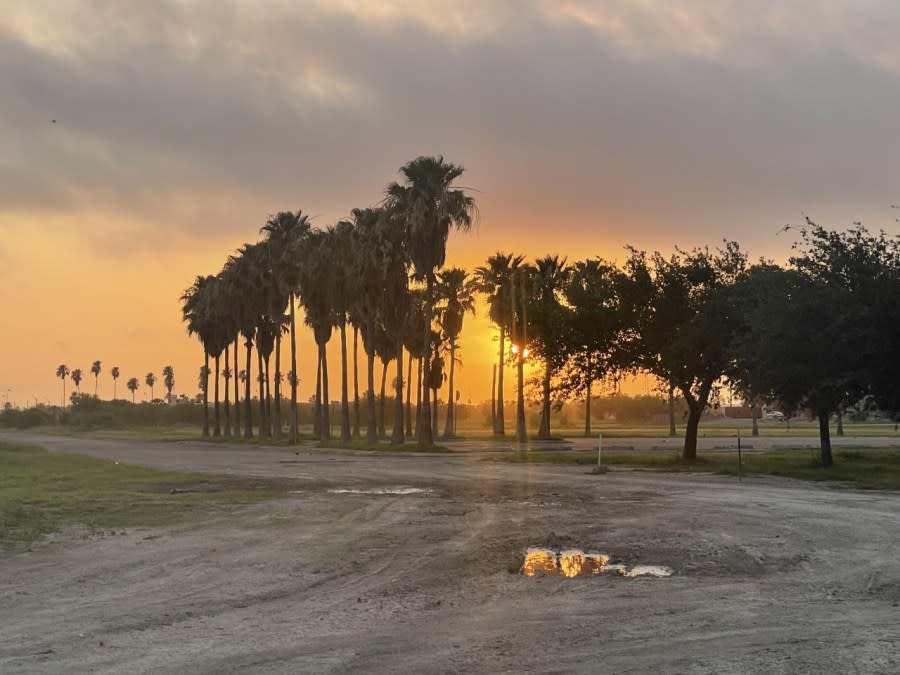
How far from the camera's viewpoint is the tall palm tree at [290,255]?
74688 millimetres

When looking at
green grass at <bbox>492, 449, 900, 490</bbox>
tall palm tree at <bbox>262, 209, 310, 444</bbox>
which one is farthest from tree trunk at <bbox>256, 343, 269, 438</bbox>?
green grass at <bbox>492, 449, 900, 490</bbox>

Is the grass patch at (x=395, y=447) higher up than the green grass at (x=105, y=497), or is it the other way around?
the green grass at (x=105, y=497)

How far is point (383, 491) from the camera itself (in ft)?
84.7

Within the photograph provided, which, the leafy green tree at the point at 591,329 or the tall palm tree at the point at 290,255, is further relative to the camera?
the tall palm tree at the point at 290,255

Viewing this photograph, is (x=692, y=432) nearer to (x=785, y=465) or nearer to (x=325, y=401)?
(x=785, y=465)

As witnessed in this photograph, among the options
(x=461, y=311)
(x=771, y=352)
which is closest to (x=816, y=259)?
(x=771, y=352)

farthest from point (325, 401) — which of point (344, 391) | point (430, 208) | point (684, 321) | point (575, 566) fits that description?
point (575, 566)

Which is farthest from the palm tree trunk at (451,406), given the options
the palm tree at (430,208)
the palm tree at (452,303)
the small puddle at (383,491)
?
the small puddle at (383,491)

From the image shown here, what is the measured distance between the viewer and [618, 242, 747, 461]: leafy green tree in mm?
39125

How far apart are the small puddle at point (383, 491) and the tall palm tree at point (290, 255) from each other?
150 ft

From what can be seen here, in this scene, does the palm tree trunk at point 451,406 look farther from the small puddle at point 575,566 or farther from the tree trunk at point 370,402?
the small puddle at point 575,566

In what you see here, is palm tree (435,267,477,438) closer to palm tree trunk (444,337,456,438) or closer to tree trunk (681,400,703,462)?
palm tree trunk (444,337,456,438)

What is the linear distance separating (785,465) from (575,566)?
26.9 m

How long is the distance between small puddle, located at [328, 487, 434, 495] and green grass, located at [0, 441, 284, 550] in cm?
182
